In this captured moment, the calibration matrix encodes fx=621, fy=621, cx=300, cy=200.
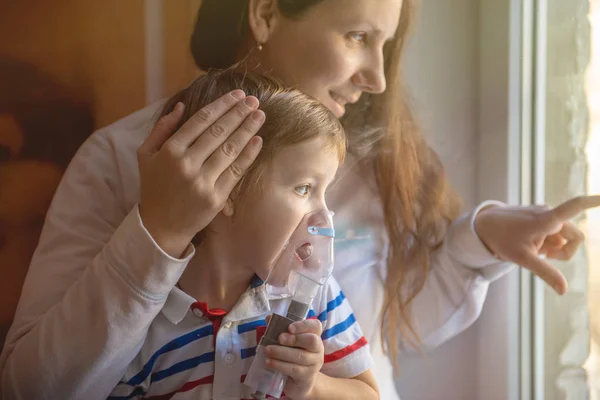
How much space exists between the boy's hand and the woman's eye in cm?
32

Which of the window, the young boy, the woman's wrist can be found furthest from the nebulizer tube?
the window

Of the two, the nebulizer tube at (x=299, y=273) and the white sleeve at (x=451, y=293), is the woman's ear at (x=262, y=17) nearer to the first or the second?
the nebulizer tube at (x=299, y=273)

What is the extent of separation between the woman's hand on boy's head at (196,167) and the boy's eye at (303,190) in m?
0.07

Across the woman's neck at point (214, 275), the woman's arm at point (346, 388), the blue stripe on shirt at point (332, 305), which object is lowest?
the woman's arm at point (346, 388)

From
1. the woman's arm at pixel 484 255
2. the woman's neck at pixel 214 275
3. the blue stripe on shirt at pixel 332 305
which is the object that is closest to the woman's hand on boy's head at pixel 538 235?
the woman's arm at pixel 484 255

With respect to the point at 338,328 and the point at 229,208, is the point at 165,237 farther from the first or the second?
the point at 338,328

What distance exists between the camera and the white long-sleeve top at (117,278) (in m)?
0.56

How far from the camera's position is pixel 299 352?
58 centimetres

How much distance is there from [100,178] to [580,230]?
570 millimetres

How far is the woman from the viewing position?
21.8 inches

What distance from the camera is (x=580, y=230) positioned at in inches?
29.5

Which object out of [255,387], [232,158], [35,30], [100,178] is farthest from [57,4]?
[255,387]

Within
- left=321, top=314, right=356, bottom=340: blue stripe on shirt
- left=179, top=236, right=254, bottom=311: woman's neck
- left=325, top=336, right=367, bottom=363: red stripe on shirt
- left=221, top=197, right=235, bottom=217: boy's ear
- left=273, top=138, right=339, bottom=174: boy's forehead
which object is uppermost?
left=273, top=138, right=339, bottom=174: boy's forehead

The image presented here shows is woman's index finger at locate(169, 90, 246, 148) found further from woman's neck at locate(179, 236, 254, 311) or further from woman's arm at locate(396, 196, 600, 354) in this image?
woman's arm at locate(396, 196, 600, 354)
